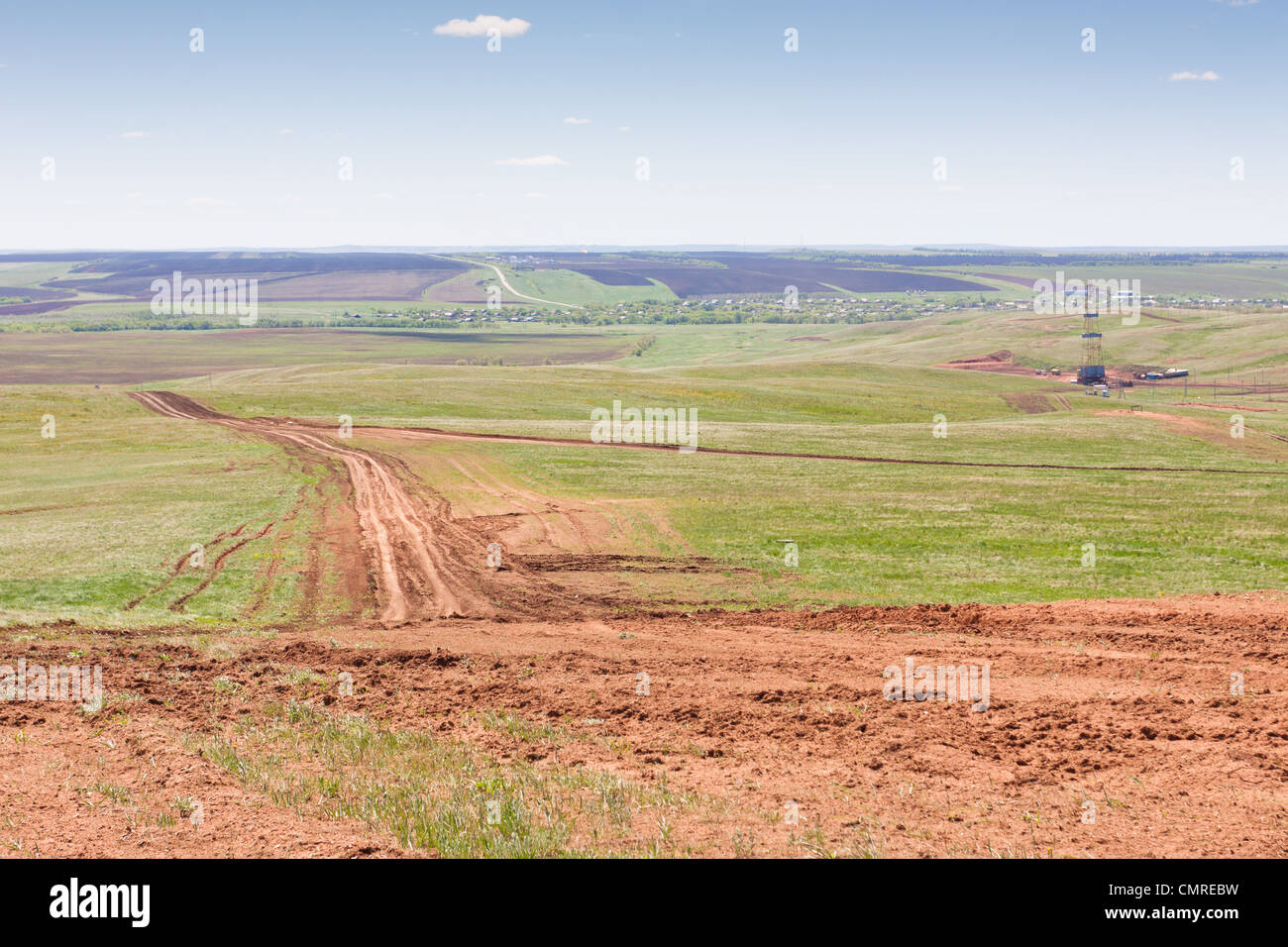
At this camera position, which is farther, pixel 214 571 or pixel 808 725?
pixel 214 571

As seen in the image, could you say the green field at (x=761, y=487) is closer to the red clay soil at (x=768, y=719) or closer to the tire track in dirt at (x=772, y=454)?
the tire track in dirt at (x=772, y=454)

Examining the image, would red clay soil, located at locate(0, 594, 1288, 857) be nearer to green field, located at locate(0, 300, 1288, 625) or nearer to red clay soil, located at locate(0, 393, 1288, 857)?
red clay soil, located at locate(0, 393, 1288, 857)

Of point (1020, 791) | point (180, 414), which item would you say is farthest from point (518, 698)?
point (180, 414)

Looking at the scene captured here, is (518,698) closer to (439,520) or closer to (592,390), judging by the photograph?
(439,520)

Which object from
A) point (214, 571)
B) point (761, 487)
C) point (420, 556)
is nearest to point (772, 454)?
point (761, 487)

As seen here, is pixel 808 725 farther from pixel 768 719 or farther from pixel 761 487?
pixel 761 487

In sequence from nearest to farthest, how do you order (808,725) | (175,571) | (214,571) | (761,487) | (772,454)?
(808,725) < (175,571) < (214,571) < (761,487) < (772,454)

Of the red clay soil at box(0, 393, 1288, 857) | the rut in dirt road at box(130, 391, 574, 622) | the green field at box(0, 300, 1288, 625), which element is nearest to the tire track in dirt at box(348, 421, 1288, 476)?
the green field at box(0, 300, 1288, 625)

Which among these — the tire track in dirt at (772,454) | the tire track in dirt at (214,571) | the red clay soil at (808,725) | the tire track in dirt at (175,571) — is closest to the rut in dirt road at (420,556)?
the red clay soil at (808,725)
